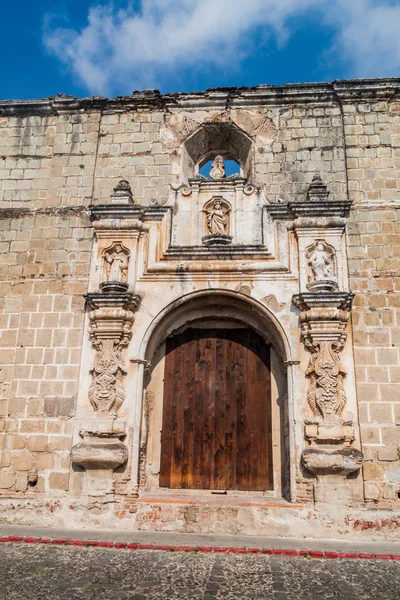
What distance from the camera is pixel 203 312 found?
783cm

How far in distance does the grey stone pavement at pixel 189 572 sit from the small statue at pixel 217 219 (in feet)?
14.1

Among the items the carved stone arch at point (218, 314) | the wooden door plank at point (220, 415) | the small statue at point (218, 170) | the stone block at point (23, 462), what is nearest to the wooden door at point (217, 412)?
the wooden door plank at point (220, 415)

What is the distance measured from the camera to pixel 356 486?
6512 millimetres

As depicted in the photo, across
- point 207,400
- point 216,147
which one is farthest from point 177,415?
point 216,147

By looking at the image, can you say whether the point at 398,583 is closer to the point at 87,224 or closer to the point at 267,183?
the point at 267,183

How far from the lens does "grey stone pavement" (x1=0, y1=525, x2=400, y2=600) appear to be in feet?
14.3

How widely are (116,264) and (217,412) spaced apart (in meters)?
2.71

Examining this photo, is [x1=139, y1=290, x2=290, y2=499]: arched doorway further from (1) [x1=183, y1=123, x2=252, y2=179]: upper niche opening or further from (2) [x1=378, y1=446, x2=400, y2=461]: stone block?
(1) [x1=183, y1=123, x2=252, y2=179]: upper niche opening

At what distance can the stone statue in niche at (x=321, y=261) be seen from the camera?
24.0 ft

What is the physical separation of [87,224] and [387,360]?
496cm

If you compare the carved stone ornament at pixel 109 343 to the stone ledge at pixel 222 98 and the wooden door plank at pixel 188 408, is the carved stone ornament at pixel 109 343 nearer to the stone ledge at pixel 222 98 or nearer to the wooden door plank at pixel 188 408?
the wooden door plank at pixel 188 408

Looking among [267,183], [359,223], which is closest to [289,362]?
[359,223]

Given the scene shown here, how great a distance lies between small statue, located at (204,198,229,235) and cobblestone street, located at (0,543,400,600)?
4485mm

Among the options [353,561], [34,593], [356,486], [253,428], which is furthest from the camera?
[253,428]
